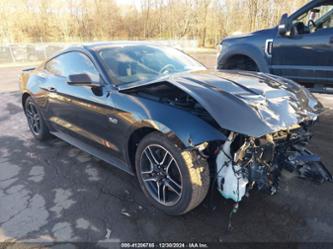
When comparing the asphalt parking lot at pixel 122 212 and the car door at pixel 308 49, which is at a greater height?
the car door at pixel 308 49

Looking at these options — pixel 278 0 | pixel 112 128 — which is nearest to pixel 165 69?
pixel 112 128

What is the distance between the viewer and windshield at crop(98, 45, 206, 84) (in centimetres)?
309

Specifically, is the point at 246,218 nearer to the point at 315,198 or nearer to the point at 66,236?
the point at 315,198

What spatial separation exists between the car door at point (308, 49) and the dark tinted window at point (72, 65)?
3.37 m

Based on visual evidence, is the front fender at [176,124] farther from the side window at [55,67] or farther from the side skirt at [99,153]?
the side window at [55,67]

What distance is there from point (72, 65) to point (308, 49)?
378cm

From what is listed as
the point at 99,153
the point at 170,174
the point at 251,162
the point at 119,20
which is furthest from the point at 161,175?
the point at 119,20

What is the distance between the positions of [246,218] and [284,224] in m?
0.32

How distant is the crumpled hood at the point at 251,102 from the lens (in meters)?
2.08

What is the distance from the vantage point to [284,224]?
2.36 metres

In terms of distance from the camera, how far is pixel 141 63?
10.9 feet

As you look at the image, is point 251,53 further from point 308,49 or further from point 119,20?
point 119,20

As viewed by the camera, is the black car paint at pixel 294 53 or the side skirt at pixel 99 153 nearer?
the side skirt at pixel 99 153

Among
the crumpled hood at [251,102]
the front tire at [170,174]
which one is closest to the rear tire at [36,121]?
the front tire at [170,174]
